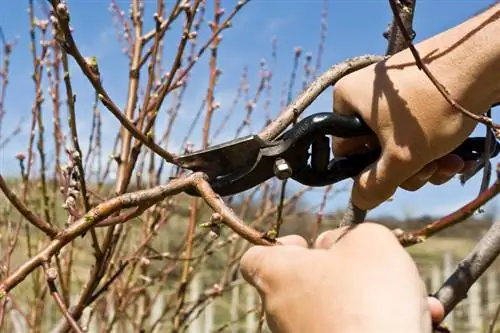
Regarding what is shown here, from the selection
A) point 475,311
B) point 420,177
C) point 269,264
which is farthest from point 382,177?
point 475,311

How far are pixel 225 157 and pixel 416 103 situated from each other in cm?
37

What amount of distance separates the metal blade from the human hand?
11.9 inches

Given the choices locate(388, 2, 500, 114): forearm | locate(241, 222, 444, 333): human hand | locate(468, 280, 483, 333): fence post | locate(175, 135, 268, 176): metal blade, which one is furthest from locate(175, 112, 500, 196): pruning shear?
locate(468, 280, 483, 333): fence post

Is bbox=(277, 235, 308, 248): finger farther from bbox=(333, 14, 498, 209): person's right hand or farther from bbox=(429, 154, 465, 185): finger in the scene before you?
bbox=(429, 154, 465, 185): finger

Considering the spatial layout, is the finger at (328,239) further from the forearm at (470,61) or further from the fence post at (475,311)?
the fence post at (475,311)

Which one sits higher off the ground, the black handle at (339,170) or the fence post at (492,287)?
the black handle at (339,170)

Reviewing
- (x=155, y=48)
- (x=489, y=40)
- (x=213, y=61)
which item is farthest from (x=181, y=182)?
(x=213, y=61)

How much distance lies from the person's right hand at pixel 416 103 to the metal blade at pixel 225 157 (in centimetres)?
22

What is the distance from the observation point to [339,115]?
4.34 ft

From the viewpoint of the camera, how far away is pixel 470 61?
1.22 m

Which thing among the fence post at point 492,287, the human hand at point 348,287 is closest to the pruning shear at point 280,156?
the human hand at point 348,287

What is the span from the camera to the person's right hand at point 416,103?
1.21 meters

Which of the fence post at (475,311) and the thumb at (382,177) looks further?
the fence post at (475,311)

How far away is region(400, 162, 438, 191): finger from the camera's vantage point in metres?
1.38
